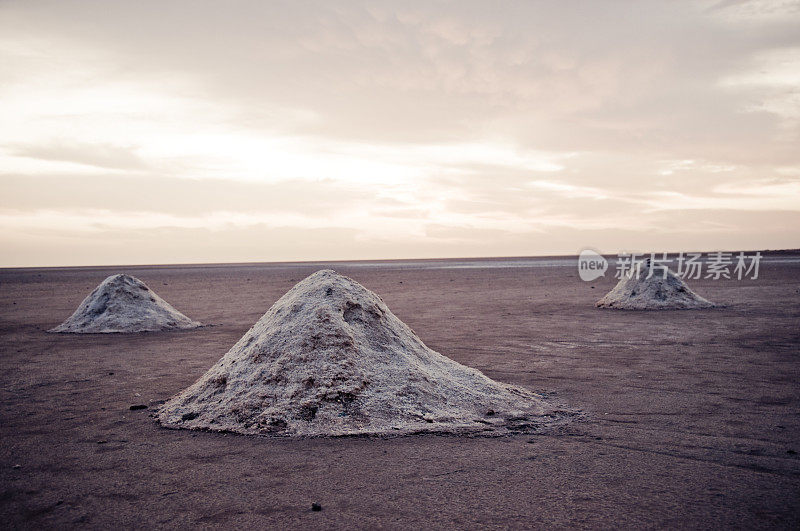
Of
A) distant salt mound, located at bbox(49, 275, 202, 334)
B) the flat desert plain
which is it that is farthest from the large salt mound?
distant salt mound, located at bbox(49, 275, 202, 334)

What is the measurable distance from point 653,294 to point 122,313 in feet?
48.7

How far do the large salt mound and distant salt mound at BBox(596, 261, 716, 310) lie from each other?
38.4 feet

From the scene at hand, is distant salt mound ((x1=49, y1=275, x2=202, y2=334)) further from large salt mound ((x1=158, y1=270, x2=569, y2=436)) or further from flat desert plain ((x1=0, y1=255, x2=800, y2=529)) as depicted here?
large salt mound ((x1=158, y1=270, x2=569, y2=436))

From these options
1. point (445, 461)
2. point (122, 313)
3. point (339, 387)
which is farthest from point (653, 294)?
point (122, 313)

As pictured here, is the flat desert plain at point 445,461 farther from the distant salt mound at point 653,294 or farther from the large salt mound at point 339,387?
the distant salt mound at point 653,294

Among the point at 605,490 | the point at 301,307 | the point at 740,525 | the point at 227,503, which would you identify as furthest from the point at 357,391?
the point at 740,525

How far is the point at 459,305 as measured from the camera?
19.6m

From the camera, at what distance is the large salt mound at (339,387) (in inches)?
192

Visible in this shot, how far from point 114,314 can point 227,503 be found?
1123 cm

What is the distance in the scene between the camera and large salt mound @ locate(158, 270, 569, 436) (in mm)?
4883

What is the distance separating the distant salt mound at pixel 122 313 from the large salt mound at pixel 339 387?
8.05m

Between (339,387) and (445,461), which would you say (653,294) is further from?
(445,461)

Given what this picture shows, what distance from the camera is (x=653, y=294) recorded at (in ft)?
53.6

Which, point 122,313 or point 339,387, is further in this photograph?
point 122,313
